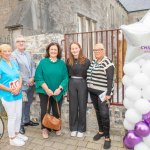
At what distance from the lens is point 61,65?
12.6 ft

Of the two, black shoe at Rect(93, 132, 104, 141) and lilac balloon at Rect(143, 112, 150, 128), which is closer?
lilac balloon at Rect(143, 112, 150, 128)

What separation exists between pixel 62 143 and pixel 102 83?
4.22 ft

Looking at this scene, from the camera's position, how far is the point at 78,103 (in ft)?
13.2

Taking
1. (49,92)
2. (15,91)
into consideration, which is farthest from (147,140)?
(15,91)

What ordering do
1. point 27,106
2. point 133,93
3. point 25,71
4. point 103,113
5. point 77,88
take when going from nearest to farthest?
point 133,93 → point 103,113 → point 77,88 → point 25,71 → point 27,106

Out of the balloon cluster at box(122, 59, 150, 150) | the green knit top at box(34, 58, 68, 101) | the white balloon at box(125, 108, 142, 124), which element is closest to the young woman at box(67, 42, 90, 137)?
the green knit top at box(34, 58, 68, 101)

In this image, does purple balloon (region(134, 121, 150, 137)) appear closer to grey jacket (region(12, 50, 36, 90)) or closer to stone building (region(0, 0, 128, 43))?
grey jacket (region(12, 50, 36, 90))

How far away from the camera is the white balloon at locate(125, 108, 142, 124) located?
2.81 metres

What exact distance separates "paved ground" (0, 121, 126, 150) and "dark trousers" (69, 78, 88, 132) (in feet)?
0.71

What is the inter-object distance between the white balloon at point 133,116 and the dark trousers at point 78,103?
1145mm

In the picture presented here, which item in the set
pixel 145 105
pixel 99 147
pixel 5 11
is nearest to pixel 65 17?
pixel 5 11

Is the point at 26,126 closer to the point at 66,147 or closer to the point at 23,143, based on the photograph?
the point at 23,143

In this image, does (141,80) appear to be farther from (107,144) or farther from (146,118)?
(107,144)

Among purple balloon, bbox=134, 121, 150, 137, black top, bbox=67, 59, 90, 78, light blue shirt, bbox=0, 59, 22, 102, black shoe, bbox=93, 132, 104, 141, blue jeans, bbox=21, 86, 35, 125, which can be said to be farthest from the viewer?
blue jeans, bbox=21, 86, 35, 125
